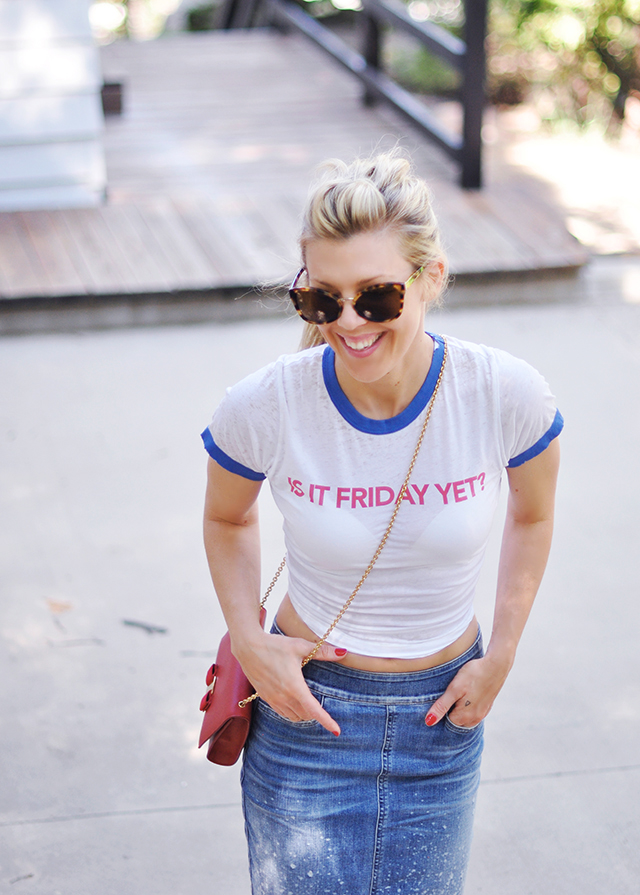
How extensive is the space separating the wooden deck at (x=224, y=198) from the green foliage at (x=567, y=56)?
215 centimetres

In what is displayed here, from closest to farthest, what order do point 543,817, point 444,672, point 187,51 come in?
point 444,672 → point 543,817 → point 187,51

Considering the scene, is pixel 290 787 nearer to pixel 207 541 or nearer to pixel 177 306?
pixel 207 541

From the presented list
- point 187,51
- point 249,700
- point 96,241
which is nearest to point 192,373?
point 96,241

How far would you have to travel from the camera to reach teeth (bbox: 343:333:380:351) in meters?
1.55

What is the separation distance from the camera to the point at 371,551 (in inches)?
63.9

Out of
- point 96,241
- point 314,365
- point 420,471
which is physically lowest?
point 96,241

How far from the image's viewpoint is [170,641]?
306 cm

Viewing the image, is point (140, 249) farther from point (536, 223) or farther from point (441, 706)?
point (441, 706)

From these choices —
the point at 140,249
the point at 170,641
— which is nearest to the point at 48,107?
the point at 140,249

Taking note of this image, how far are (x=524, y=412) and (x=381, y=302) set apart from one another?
1.03 feet

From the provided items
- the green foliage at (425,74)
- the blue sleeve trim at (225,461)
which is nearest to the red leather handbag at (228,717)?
the blue sleeve trim at (225,461)

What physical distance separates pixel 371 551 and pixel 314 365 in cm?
33

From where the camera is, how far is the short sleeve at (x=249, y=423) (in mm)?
1635

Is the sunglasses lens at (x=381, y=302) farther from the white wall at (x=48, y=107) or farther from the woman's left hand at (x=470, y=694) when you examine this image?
the white wall at (x=48, y=107)
